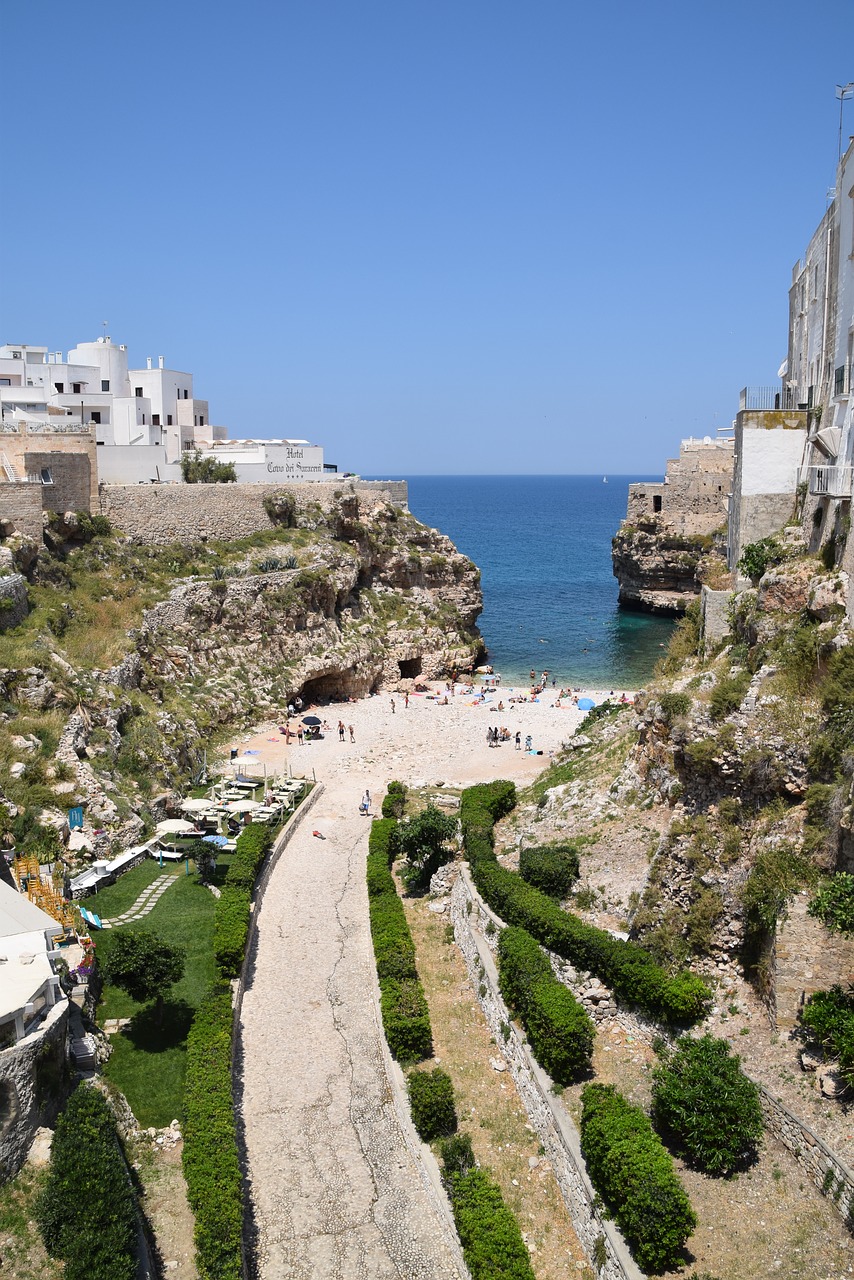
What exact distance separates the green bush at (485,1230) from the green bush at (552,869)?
316 inches

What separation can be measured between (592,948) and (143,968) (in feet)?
29.5

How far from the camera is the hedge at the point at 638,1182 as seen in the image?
46.5 ft

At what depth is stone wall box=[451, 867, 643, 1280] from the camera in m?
14.8

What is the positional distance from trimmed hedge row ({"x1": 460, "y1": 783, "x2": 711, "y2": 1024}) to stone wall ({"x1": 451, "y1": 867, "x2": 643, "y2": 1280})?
57 centimetres

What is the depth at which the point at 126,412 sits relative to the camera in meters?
59.6

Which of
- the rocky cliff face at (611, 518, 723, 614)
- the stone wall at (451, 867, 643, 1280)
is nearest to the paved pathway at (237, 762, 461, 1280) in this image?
the stone wall at (451, 867, 643, 1280)

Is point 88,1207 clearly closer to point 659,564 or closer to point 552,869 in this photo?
point 552,869

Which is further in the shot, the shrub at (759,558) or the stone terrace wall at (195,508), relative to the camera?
the stone terrace wall at (195,508)

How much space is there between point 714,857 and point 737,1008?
2.98 meters

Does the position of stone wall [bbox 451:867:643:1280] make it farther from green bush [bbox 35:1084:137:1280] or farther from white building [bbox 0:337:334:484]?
white building [bbox 0:337:334:484]

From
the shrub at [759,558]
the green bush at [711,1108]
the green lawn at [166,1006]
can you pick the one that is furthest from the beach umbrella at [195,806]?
the green bush at [711,1108]

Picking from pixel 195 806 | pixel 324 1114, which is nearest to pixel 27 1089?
pixel 324 1114

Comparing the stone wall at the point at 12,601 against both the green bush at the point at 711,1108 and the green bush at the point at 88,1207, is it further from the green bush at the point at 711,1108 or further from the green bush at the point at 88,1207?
the green bush at the point at 711,1108

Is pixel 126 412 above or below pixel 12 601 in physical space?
above
